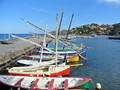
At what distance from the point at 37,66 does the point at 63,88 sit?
10.7 meters

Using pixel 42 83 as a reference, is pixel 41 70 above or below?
above

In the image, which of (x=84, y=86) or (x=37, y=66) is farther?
(x=37, y=66)

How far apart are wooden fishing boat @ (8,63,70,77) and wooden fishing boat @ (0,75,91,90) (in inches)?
155

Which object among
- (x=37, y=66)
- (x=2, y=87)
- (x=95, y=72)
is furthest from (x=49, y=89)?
(x=95, y=72)

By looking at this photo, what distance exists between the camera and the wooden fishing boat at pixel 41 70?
30.0 meters

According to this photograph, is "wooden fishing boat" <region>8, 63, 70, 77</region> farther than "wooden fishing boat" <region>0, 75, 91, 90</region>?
Yes

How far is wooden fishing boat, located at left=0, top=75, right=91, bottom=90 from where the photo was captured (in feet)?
76.0

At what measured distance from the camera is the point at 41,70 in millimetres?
31938

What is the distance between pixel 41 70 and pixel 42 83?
6958 millimetres

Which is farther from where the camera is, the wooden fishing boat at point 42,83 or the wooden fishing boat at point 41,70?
the wooden fishing boat at point 41,70

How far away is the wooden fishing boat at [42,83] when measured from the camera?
23.2 meters

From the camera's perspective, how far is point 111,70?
39188mm

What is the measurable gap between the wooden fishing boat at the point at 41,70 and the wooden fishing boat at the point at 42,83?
3.94 metres

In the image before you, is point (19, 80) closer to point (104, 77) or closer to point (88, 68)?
point (104, 77)
